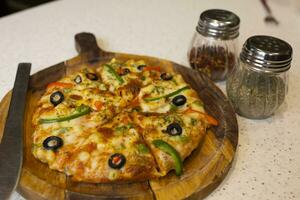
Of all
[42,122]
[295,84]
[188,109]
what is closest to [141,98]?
[188,109]

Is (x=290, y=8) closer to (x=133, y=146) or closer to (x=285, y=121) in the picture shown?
(x=285, y=121)

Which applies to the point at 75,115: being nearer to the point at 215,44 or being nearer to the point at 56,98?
the point at 56,98

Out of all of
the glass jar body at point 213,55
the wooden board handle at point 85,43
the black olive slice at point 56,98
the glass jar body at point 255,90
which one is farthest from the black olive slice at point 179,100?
the wooden board handle at point 85,43

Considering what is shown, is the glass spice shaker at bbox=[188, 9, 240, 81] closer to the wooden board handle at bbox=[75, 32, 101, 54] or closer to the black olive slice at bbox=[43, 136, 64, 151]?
the wooden board handle at bbox=[75, 32, 101, 54]

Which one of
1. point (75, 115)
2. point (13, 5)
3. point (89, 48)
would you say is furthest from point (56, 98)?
point (13, 5)

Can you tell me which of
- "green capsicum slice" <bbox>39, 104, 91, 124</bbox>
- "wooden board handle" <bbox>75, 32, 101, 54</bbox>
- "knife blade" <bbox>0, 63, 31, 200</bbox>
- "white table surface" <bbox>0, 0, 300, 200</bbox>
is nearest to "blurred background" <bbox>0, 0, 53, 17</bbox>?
"white table surface" <bbox>0, 0, 300, 200</bbox>

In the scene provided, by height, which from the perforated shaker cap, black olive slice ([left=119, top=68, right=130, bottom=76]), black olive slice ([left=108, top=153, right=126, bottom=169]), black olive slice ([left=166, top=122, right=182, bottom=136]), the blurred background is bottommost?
the blurred background
